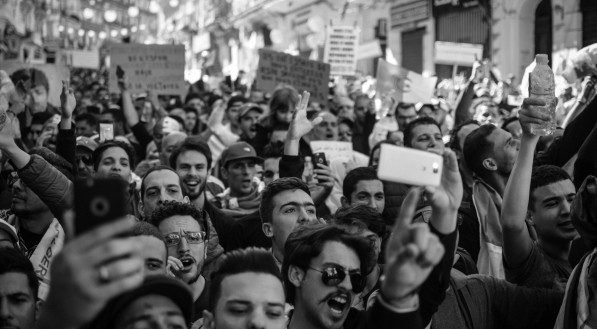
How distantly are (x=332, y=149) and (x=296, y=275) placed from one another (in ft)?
17.0

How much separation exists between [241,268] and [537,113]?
52.0 inches

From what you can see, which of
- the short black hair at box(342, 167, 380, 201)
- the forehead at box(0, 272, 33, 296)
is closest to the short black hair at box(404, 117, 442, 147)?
the short black hair at box(342, 167, 380, 201)

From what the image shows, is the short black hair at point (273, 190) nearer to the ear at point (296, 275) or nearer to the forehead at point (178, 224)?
the forehead at point (178, 224)

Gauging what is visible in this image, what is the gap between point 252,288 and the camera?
329cm

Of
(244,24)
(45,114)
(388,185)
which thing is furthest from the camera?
(244,24)

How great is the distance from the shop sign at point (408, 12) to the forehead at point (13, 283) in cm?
2484

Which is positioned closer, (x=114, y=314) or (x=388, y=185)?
(x=114, y=314)

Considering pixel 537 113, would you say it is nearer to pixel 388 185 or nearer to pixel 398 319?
pixel 398 319

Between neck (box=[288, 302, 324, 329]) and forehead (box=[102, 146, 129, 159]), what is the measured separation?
10.4 ft

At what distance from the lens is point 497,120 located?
10.1 m

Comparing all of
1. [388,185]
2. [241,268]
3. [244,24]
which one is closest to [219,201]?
[388,185]

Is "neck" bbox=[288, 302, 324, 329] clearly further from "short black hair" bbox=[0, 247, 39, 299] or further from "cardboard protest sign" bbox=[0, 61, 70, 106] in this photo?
"cardboard protest sign" bbox=[0, 61, 70, 106]

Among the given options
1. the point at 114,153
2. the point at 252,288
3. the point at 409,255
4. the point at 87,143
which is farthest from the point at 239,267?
the point at 87,143

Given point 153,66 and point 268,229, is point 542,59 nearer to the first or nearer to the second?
point 268,229
